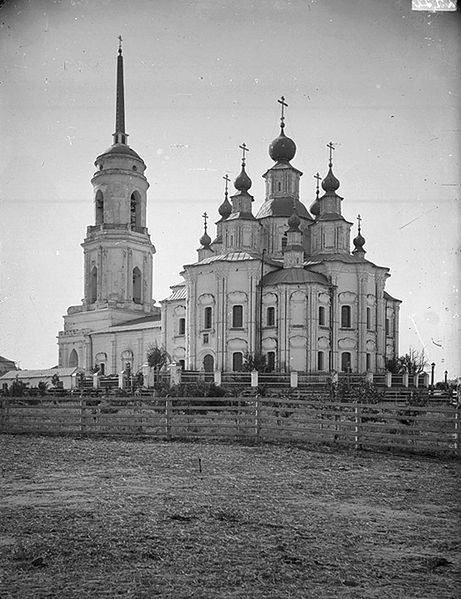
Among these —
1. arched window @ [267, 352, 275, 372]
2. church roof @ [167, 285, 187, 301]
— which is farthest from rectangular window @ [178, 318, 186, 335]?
arched window @ [267, 352, 275, 372]

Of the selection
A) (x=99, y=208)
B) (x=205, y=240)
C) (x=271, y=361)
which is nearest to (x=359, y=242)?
(x=205, y=240)

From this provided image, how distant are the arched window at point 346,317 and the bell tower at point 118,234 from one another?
20.1 meters

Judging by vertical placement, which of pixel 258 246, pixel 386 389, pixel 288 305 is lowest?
pixel 386 389

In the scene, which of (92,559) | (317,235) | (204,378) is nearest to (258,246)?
(317,235)

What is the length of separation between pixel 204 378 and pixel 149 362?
7.70 meters

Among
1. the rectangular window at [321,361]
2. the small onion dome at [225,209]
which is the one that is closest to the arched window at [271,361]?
the rectangular window at [321,361]

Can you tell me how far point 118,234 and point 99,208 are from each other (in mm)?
2738

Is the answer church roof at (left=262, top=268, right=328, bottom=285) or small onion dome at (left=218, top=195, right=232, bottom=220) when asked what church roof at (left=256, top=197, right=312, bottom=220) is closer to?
small onion dome at (left=218, top=195, right=232, bottom=220)

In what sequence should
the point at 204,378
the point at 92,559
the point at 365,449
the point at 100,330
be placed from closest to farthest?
the point at 92,559 → the point at 365,449 → the point at 204,378 → the point at 100,330

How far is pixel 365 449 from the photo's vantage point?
1406 cm

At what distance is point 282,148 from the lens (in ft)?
164

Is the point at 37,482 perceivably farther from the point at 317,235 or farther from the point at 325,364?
the point at 317,235

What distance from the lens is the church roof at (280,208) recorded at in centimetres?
4912

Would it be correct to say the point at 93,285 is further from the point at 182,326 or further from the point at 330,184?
the point at 330,184
